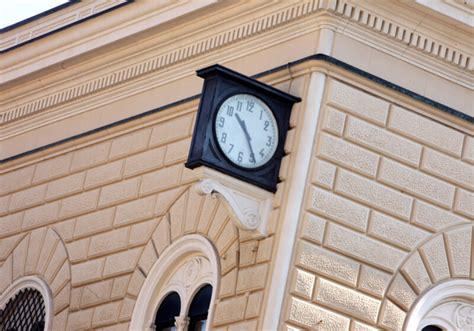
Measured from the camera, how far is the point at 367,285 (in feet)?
60.7

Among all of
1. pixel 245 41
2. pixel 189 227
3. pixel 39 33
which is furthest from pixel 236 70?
pixel 39 33

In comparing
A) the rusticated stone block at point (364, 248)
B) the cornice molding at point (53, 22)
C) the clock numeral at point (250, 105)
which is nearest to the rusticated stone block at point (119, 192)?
the cornice molding at point (53, 22)

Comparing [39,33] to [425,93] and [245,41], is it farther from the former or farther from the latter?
[425,93]

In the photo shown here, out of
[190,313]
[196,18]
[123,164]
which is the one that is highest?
[196,18]

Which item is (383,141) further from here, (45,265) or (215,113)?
(45,265)

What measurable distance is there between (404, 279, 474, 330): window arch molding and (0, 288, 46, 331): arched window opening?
5099 millimetres

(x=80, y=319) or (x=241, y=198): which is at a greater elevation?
(x=241, y=198)

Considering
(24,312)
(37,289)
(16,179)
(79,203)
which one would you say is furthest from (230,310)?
(16,179)

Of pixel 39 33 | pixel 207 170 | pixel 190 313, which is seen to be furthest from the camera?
pixel 39 33

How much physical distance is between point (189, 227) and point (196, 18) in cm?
250

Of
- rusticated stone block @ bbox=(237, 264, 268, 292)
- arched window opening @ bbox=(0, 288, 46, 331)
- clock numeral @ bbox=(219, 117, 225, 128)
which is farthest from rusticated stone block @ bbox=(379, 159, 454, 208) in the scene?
arched window opening @ bbox=(0, 288, 46, 331)

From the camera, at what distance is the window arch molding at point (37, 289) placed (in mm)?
21317

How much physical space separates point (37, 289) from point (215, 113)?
15.4 ft

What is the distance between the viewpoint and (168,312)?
19.7 meters
